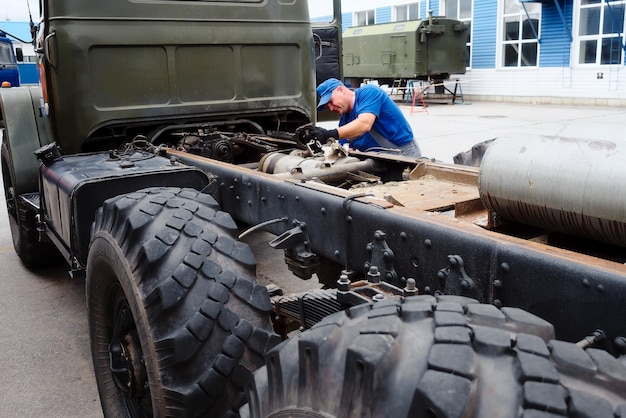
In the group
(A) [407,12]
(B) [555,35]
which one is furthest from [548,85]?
(A) [407,12]

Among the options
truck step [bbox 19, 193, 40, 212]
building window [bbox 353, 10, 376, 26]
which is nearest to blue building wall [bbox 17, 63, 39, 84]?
building window [bbox 353, 10, 376, 26]

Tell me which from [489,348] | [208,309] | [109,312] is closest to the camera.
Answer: [489,348]

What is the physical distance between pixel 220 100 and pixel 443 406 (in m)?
3.63

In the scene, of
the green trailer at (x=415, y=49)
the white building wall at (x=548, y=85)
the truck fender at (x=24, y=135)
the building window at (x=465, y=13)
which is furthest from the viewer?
the building window at (x=465, y=13)

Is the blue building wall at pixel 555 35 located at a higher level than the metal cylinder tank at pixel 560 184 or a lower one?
higher

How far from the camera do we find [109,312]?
2.88 metres

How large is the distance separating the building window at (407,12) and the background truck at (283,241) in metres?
24.8

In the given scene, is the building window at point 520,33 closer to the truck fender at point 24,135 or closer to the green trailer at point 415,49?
the green trailer at point 415,49

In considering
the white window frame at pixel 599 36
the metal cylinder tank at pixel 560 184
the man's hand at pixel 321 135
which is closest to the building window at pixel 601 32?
the white window frame at pixel 599 36

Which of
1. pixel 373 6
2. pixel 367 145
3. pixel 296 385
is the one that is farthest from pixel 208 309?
pixel 373 6

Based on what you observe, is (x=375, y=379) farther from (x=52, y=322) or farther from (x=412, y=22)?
(x=412, y=22)

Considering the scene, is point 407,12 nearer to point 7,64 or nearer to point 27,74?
point 7,64

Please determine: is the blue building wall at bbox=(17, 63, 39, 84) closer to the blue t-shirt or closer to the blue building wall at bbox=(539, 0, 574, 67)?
the blue building wall at bbox=(539, 0, 574, 67)

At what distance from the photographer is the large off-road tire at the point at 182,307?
7.30 feet
